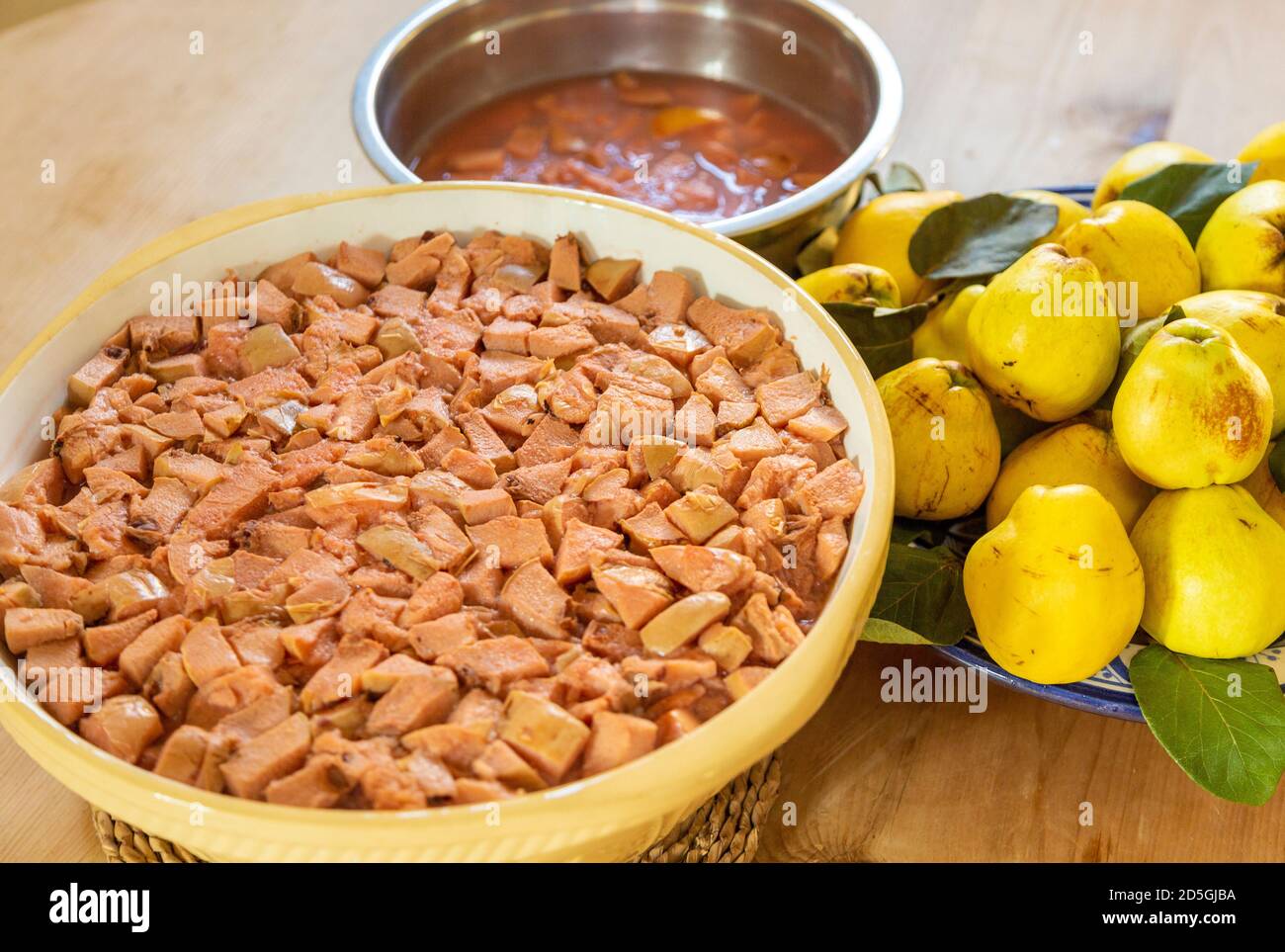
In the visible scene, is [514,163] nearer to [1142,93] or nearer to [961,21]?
[961,21]

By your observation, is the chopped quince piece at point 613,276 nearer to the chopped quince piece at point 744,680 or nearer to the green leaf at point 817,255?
the green leaf at point 817,255

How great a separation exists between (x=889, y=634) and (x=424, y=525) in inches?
17.4

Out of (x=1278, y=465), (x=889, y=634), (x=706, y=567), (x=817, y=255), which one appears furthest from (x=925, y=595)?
(x=817, y=255)

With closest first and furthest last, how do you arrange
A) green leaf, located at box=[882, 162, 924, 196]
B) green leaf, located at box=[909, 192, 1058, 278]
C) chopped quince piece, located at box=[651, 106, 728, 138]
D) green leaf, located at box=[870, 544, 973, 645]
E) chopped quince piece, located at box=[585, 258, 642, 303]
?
green leaf, located at box=[870, 544, 973, 645] < chopped quince piece, located at box=[585, 258, 642, 303] < green leaf, located at box=[909, 192, 1058, 278] < green leaf, located at box=[882, 162, 924, 196] < chopped quince piece, located at box=[651, 106, 728, 138]

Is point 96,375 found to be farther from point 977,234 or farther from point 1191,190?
point 1191,190

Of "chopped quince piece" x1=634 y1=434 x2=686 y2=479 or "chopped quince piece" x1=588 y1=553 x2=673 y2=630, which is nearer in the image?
"chopped quince piece" x1=588 y1=553 x2=673 y2=630

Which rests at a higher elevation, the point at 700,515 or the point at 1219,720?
the point at 700,515

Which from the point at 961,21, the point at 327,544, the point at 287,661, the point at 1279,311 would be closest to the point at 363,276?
the point at 327,544

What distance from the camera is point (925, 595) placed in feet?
3.88

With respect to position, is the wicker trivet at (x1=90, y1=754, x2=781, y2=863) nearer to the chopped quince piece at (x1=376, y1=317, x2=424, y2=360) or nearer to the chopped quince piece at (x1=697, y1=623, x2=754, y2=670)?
the chopped quince piece at (x1=697, y1=623, x2=754, y2=670)

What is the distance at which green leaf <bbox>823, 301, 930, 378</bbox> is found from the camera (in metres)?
1.36

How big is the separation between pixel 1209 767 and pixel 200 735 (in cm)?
86

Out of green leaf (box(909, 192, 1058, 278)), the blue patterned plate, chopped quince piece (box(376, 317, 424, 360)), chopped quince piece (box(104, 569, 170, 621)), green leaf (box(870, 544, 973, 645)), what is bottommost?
the blue patterned plate

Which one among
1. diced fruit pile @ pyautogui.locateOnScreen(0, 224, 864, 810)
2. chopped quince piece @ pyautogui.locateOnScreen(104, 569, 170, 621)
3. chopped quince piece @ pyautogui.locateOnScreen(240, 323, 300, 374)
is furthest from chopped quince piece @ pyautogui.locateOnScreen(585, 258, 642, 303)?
chopped quince piece @ pyautogui.locateOnScreen(104, 569, 170, 621)
